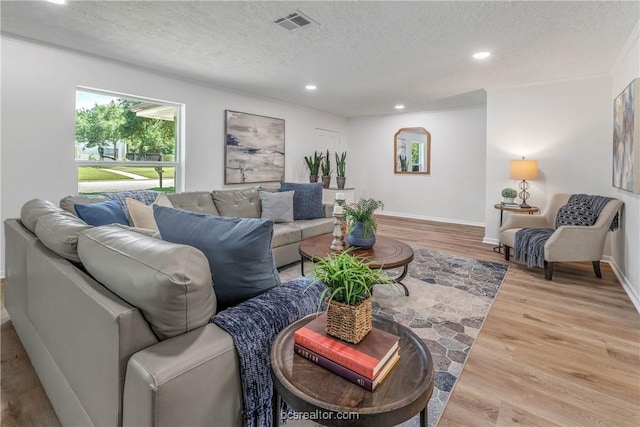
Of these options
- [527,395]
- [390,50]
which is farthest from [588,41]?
[527,395]

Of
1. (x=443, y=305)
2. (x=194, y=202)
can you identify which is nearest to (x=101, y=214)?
(x=194, y=202)

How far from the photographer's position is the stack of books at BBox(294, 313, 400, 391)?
0.90 m

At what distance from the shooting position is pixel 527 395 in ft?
5.50

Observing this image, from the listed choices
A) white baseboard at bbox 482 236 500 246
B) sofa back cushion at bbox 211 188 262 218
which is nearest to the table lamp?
white baseboard at bbox 482 236 500 246

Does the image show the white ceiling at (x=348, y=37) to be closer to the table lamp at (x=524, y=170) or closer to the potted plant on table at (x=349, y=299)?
the table lamp at (x=524, y=170)

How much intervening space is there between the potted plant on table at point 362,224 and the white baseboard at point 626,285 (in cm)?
222

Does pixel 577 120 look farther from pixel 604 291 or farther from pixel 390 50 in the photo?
pixel 390 50

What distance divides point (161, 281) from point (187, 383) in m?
0.27

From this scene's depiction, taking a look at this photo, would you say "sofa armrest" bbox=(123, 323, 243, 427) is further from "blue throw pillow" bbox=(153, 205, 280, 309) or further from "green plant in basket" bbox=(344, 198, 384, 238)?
"green plant in basket" bbox=(344, 198, 384, 238)

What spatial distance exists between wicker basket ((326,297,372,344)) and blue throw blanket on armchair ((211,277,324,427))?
0.74 feet

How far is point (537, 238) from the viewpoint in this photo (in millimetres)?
3441

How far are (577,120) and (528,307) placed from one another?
2.87 meters

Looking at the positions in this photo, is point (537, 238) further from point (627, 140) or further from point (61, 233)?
point (61, 233)

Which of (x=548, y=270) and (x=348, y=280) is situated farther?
(x=548, y=270)
